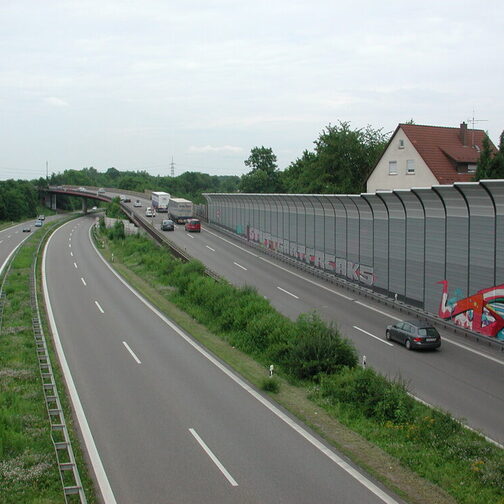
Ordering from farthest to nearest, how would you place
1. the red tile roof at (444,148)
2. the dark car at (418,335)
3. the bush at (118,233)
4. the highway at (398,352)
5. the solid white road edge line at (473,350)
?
1. the bush at (118,233)
2. the red tile roof at (444,148)
3. the dark car at (418,335)
4. the solid white road edge line at (473,350)
5. the highway at (398,352)

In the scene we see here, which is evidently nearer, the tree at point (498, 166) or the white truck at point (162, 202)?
the tree at point (498, 166)

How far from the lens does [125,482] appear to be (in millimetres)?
13234

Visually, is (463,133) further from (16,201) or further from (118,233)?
(16,201)

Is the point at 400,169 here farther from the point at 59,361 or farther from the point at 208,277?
the point at 59,361

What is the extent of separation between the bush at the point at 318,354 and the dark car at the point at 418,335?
4.68 meters

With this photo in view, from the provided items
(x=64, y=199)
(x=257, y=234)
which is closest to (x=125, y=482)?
(x=257, y=234)

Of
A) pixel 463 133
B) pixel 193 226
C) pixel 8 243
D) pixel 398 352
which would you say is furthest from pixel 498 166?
pixel 8 243

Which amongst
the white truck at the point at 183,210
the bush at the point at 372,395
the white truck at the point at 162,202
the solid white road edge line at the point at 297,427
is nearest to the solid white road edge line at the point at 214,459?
the solid white road edge line at the point at 297,427

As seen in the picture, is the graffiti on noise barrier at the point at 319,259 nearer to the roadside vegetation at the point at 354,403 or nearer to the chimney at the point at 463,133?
the roadside vegetation at the point at 354,403

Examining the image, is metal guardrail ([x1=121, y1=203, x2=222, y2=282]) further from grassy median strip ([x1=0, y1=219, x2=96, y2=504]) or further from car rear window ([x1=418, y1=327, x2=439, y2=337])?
car rear window ([x1=418, y1=327, x2=439, y2=337])

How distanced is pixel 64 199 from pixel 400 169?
144m

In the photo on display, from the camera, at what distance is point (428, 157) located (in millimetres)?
50688

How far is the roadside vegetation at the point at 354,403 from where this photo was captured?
1344 centimetres

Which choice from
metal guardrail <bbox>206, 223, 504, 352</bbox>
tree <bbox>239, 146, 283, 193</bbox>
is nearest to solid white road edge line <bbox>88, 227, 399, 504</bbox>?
metal guardrail <bbox>206, 223, 504, 352</bbox>
